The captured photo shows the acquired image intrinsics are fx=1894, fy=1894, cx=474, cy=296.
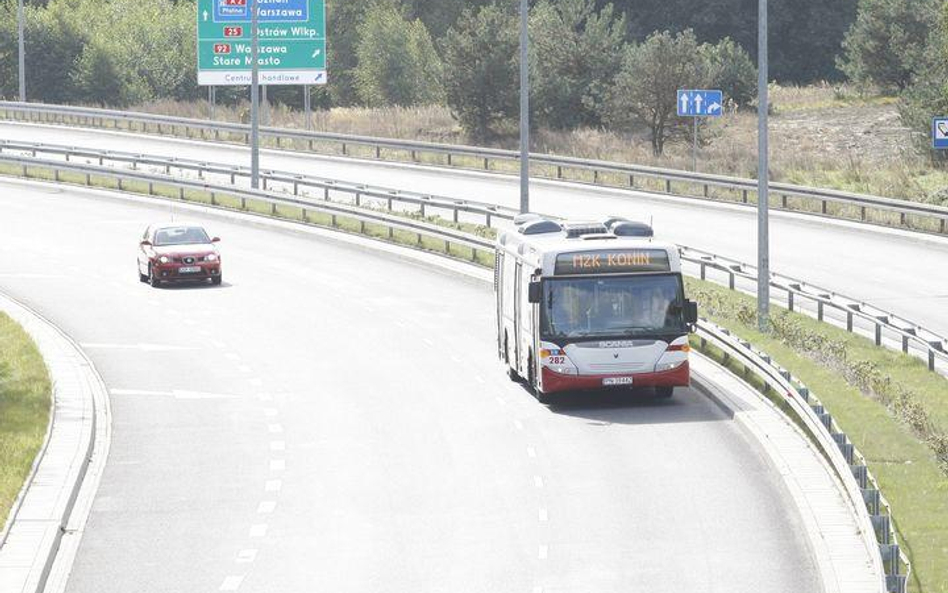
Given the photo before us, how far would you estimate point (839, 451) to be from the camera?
20562mm

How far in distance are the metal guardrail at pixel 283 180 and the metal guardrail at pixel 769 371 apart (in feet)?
3.80

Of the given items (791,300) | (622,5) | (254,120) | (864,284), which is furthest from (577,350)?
(622,5)

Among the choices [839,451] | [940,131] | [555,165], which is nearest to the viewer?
[839,451]

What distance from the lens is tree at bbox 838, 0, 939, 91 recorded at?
81500 mm

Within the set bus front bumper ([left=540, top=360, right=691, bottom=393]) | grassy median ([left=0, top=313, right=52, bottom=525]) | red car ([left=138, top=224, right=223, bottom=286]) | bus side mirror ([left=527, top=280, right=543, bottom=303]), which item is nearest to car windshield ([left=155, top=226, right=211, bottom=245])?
red car ([left=138, top=224, right=223, bottom=286])

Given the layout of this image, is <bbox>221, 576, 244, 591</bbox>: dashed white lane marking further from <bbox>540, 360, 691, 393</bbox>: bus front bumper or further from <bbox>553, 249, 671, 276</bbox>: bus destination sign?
<bbox>553, 249, 671, 276</bbox>: bus destination sign

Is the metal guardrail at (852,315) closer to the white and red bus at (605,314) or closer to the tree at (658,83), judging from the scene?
the white and red bus at (605,314)

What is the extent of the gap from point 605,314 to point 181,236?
17355 millimetres

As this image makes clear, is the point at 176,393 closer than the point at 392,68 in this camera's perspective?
Yes

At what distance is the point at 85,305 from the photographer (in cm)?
3844

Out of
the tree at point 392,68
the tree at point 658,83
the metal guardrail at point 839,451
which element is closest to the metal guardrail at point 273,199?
the metal guardrail at point 839,451

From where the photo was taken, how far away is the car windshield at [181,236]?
42000mm

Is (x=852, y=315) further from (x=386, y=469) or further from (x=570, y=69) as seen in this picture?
(x=570, y=69)

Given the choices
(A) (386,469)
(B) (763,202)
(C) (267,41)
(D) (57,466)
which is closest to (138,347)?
(D) (57,466)
